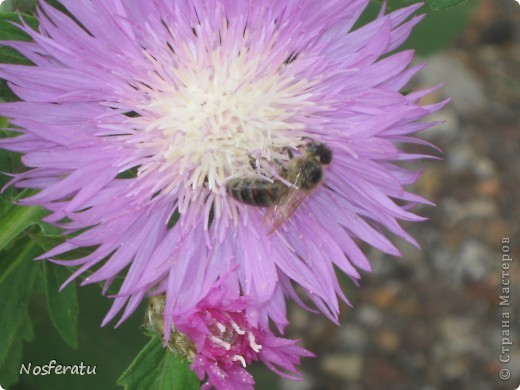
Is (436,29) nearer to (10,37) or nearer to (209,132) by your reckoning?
(209,132)

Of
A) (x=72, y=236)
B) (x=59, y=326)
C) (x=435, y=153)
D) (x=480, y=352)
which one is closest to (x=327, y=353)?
(x=480, y=352)

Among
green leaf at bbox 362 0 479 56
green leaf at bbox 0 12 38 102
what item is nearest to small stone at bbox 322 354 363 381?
green leaf at bbox 362 0 479 56

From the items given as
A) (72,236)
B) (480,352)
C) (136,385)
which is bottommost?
(480,352)

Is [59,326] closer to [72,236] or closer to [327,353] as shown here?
[72,236]

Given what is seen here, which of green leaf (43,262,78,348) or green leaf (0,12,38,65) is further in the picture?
green leaf (43,262,78,348)

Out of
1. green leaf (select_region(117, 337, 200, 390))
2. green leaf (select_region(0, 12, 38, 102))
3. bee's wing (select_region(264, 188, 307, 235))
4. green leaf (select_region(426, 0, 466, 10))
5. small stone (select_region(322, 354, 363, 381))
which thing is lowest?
small stone (select_region(322, 354, 363, 381))

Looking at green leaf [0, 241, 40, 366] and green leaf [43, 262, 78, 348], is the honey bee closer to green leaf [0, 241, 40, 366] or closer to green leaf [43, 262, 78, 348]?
green leaf [43, 262, 78, 348]

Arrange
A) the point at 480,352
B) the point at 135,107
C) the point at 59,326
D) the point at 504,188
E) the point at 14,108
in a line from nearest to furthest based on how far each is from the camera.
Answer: the point at 14,108 < the point at 135,107 < the point at 59,326 < the point at 480,352 < the point at 504,188
